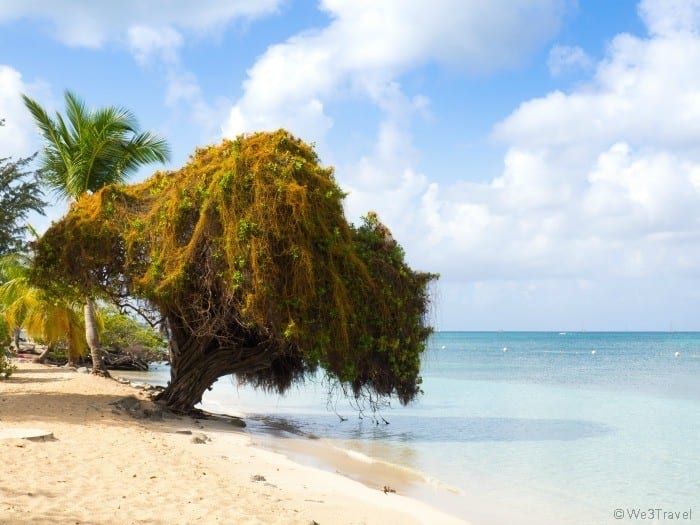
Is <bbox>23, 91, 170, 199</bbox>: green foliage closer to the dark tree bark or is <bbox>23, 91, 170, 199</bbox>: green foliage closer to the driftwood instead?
the dark tree bark

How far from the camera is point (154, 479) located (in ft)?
25.8

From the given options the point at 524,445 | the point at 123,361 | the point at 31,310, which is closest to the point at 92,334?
the point at 31,310

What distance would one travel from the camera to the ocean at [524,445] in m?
10.2

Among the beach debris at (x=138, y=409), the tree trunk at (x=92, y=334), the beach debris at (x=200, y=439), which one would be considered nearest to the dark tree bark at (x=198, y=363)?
the beach debris at (x=138, y=409)

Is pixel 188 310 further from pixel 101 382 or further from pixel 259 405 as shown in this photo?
pixel 259 405

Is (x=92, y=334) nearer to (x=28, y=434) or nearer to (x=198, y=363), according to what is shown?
(x=198, y=363)

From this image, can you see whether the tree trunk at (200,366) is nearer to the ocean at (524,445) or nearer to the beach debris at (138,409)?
the beach debris at (138,409)

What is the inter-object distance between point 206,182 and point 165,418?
528cm

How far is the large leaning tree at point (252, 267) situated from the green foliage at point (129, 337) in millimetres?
19174

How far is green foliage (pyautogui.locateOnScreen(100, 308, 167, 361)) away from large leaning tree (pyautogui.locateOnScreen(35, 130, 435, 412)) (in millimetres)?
19174

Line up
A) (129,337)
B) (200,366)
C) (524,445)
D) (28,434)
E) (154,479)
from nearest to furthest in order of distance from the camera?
1. (154,479)
2. (28,434)
3. (524,445)
4. (200,366)
5. (129,337)

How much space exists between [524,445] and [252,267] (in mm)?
7533

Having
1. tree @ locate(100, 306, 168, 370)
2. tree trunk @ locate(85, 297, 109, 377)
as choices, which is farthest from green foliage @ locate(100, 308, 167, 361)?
tree trunk @ locate(85, 297, 109, 377)

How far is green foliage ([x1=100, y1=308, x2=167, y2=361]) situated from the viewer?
111 ft
